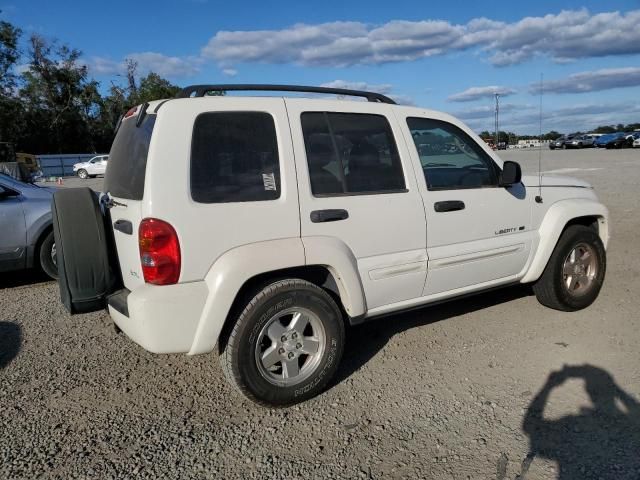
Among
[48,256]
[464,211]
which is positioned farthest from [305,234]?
[48,256]

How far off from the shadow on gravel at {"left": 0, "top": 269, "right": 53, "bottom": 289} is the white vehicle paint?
4043 millimetres

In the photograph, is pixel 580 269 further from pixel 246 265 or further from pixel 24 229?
pixel 24 229

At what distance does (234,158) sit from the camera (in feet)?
10.4

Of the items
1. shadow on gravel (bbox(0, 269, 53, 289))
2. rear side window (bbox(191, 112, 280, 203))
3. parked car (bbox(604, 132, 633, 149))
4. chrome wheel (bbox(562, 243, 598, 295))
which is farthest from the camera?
parked car (bbox(604, 132, 633, 149))

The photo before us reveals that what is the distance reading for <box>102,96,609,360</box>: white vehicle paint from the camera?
2.99 meters

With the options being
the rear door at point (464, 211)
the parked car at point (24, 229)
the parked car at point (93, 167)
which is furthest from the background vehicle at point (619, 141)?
the parked car at point (24, 229)

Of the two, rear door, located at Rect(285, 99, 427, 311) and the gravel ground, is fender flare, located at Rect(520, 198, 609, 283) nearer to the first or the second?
the gravel ground

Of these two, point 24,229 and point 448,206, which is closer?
point 448,206

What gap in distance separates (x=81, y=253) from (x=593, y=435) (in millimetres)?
3233

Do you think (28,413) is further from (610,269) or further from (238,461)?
(610,269)

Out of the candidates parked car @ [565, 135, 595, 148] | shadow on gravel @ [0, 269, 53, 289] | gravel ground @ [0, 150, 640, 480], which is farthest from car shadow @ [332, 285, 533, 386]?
parked car @ [565, 135, 595, 148]

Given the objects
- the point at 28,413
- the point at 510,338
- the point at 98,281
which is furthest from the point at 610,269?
the point at 28,413

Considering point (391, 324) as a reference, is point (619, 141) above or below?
above

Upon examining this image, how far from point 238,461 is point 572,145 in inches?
2098
